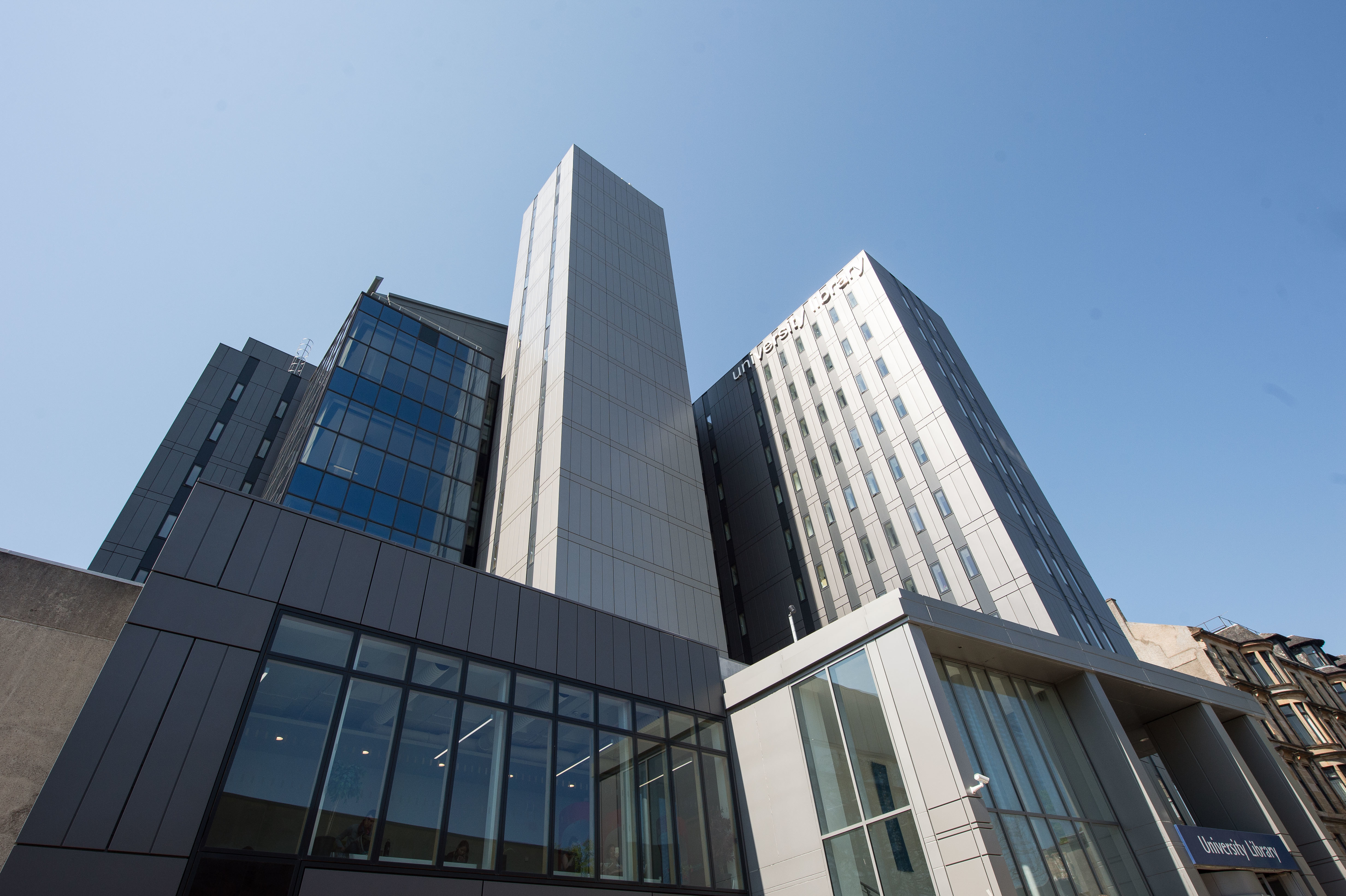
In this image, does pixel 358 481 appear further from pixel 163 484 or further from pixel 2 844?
pixel 2 844

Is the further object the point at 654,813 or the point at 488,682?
the point at 654,813

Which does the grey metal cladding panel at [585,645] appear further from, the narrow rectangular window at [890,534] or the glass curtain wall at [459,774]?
the narrow rectangular window at [890,534]

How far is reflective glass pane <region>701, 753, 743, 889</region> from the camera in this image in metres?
15.6

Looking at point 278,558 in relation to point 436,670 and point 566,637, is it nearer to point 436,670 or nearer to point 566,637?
point 436,670

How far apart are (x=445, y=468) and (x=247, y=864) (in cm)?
2281

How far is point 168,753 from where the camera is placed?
10.0 m

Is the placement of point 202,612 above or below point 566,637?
below

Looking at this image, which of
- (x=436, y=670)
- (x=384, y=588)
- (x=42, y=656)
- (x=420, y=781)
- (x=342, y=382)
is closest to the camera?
(x=42, y=656)

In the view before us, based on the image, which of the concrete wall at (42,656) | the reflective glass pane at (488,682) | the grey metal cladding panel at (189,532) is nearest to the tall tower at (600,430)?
the reflective glass pane at (488,682)

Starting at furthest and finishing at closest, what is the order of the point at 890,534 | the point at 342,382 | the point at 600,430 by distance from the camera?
the point at 890,534, the point at 342,382, the point at 600,430

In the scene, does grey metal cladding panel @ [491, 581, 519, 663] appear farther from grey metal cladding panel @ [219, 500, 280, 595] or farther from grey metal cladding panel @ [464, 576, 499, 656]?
grey metal cladding panel @ [219, 500, 280, 595]

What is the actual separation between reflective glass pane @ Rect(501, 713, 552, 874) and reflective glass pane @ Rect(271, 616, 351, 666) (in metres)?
3.67

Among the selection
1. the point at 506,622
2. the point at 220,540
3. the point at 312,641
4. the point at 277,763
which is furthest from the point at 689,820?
the point at 220,540

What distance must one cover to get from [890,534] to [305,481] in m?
26.3
